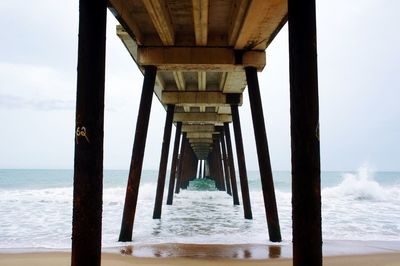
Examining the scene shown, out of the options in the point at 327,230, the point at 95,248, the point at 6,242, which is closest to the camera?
the point at 95,248

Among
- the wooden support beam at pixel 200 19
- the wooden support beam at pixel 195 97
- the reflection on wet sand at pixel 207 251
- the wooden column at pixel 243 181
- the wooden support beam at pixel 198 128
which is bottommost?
the reflection on wet sand at pixel 207 251

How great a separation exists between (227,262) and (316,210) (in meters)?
2.35

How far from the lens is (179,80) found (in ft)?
33.7

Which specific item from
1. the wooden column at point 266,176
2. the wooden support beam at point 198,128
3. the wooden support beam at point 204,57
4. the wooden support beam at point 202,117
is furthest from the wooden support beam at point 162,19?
the wooden support beam at point 198,128

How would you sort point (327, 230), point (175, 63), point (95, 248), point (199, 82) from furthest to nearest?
point (199, 82) < point (327, 230) < point (175, 63) < point (95, 248)

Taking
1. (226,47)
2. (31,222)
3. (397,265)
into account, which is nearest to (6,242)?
(31,222)


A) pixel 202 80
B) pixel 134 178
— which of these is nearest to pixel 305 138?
pixel 134 178

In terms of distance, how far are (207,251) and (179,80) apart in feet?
19.4

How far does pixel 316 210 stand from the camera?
255 cm

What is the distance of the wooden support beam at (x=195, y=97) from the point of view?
11406mm

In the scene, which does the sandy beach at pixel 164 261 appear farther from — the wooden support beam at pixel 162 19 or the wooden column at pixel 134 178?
the wooden support beam at pixel 162 19

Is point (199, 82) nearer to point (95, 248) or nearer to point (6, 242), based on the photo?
point (6, 242)

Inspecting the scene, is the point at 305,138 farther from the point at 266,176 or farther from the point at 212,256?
the point at 266,176

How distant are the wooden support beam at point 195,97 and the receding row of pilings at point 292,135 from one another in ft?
26.8
